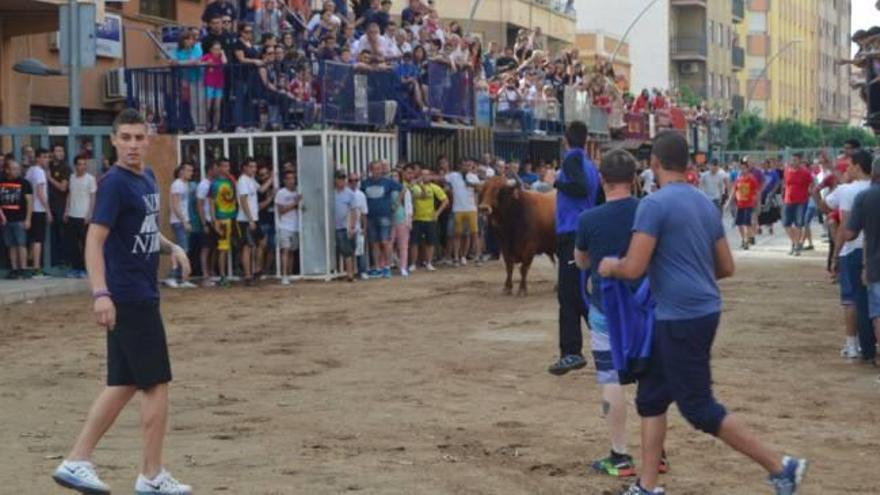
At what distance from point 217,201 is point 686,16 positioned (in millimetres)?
64212

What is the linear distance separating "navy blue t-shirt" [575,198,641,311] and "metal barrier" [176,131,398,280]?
1549 centimetres

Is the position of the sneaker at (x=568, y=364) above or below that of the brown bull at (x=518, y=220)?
below

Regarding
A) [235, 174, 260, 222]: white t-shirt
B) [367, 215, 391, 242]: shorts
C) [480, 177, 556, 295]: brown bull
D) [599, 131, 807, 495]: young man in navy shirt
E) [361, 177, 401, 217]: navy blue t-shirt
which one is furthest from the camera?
[367, 215, 391, 242]: shorts

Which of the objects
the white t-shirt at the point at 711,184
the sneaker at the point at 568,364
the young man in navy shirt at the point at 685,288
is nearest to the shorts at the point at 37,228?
the sneaker at the point at 568,364

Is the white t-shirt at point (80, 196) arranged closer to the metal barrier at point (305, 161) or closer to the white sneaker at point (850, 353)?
the metal barrier at point (305, 161)

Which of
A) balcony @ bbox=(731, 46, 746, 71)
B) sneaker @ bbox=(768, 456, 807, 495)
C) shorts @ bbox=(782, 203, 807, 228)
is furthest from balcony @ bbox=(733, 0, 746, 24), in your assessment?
sneaker @ bbox=(768, 456, 807, 495)

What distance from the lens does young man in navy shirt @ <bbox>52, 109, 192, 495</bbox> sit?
7.92 metres

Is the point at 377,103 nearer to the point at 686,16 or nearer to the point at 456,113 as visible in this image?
the point at 456,113

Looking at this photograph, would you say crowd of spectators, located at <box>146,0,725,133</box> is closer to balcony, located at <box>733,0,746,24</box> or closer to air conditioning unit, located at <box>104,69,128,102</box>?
air conditioning unit, located at <box>104,69,128,102</box>

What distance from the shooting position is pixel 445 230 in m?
28.3

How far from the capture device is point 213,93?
953 inches

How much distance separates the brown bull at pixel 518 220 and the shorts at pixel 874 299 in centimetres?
915

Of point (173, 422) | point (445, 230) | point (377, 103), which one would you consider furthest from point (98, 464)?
point (445, 230)

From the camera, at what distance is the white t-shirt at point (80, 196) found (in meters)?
22.3
